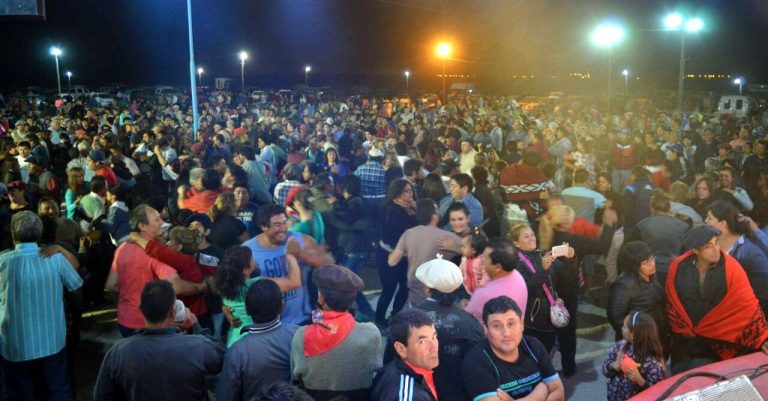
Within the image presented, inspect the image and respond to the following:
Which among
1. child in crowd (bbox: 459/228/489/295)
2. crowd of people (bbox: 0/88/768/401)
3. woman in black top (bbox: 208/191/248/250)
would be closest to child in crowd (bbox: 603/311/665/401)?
crowd of people (bbox: 0/88/768/401)

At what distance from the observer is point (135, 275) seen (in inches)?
182

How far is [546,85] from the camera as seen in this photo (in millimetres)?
58281

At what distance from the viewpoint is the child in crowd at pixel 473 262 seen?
16.6 ft

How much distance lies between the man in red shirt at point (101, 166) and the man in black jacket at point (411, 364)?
20.8 ft

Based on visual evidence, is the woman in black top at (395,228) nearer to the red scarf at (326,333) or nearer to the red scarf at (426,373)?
the red scarf at (326,333)

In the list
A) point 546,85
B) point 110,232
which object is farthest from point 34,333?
point 546,85

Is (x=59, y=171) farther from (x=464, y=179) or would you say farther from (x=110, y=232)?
(x=464, y=179)

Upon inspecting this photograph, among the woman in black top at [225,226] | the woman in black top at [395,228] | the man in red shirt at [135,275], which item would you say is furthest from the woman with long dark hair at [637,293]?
the woman in black top at [225,226]

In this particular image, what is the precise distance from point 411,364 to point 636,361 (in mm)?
1552

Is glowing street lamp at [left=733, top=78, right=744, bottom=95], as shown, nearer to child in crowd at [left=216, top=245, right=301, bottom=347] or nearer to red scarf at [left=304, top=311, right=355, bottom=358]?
child in crowd at [left=216, top=245, right=301, bottom=347]

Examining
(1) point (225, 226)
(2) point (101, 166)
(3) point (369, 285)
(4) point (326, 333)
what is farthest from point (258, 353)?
(2) point (101, 166)

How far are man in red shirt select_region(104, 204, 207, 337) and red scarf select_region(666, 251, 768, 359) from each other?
150 inches

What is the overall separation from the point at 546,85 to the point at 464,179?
54491 millimetres

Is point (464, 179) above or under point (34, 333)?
above
